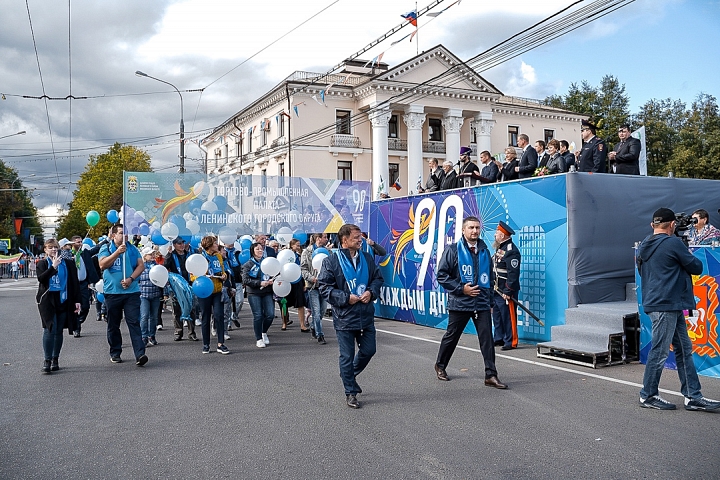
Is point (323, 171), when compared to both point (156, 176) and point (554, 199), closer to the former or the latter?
point (156, 176)

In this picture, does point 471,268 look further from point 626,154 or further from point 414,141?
point 414,141

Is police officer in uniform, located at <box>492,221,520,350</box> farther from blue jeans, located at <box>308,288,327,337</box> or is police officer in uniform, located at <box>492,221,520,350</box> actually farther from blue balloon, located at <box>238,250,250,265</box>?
A: blue balloon, located at <box>238,250,250,265</box>

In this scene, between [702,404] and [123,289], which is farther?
[123,289]

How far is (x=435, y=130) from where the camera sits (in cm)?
4403

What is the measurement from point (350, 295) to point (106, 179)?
5225 centimetres

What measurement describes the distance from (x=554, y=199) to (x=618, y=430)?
16.0ft

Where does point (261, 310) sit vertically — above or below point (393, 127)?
below

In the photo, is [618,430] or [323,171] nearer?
[618,430]

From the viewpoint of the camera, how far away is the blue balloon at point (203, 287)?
8773mm

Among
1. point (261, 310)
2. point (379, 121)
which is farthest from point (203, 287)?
point (379, 121)

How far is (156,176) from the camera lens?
41.7 feet

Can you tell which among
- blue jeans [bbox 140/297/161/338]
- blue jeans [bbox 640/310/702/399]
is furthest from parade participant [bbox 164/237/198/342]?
blue jeans [bbox 640/310/702/399]

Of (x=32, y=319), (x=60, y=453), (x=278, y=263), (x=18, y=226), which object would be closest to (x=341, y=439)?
(x=60, y=453)

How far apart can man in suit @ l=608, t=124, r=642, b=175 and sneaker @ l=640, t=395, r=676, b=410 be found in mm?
5863
